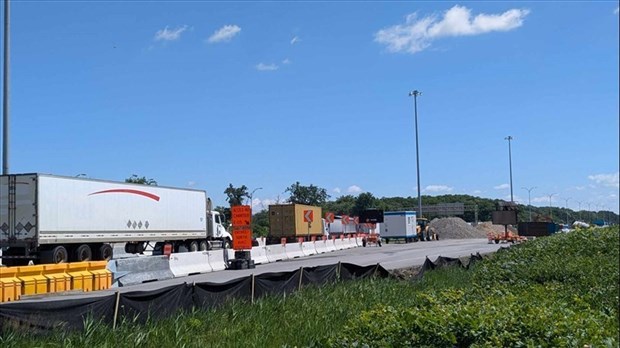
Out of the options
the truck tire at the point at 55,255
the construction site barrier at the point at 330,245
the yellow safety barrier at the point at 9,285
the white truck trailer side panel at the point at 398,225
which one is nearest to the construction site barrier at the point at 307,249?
the construction site barrier at the point at 330,245

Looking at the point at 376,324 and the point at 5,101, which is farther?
the point at 5,101

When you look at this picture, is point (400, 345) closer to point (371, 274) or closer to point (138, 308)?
point (138, 308)

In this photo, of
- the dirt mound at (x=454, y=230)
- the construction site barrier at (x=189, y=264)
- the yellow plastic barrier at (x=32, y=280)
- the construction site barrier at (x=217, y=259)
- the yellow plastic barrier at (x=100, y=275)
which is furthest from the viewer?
the dirt mound at (x=454, y=230)

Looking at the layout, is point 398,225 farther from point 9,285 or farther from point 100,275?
point 9,285

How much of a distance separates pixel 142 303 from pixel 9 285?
9.70 meters

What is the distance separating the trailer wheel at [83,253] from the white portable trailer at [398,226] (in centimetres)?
4374

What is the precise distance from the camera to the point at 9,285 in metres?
17.1

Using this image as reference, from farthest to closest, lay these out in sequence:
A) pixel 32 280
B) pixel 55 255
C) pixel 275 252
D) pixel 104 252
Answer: pixel 275 252, pixel 104 252, pixel 55 255, pixel 32 280

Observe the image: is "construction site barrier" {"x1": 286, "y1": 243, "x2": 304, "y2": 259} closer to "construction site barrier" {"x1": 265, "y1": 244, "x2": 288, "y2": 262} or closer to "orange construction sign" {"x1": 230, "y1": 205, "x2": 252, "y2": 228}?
"construction site barrier" {"x1": 265, "y1": 244, "x2": 288, "y2": 262}

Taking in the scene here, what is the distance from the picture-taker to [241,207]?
2733cm

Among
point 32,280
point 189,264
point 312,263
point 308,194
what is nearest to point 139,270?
point 189,264

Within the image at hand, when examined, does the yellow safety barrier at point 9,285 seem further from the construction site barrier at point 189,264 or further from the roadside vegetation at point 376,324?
the roadside vegetation at point 376,324

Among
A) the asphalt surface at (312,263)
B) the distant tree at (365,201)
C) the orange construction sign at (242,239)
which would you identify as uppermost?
the distant tree at (365,201)

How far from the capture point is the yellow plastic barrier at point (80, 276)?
1967 centimetres
